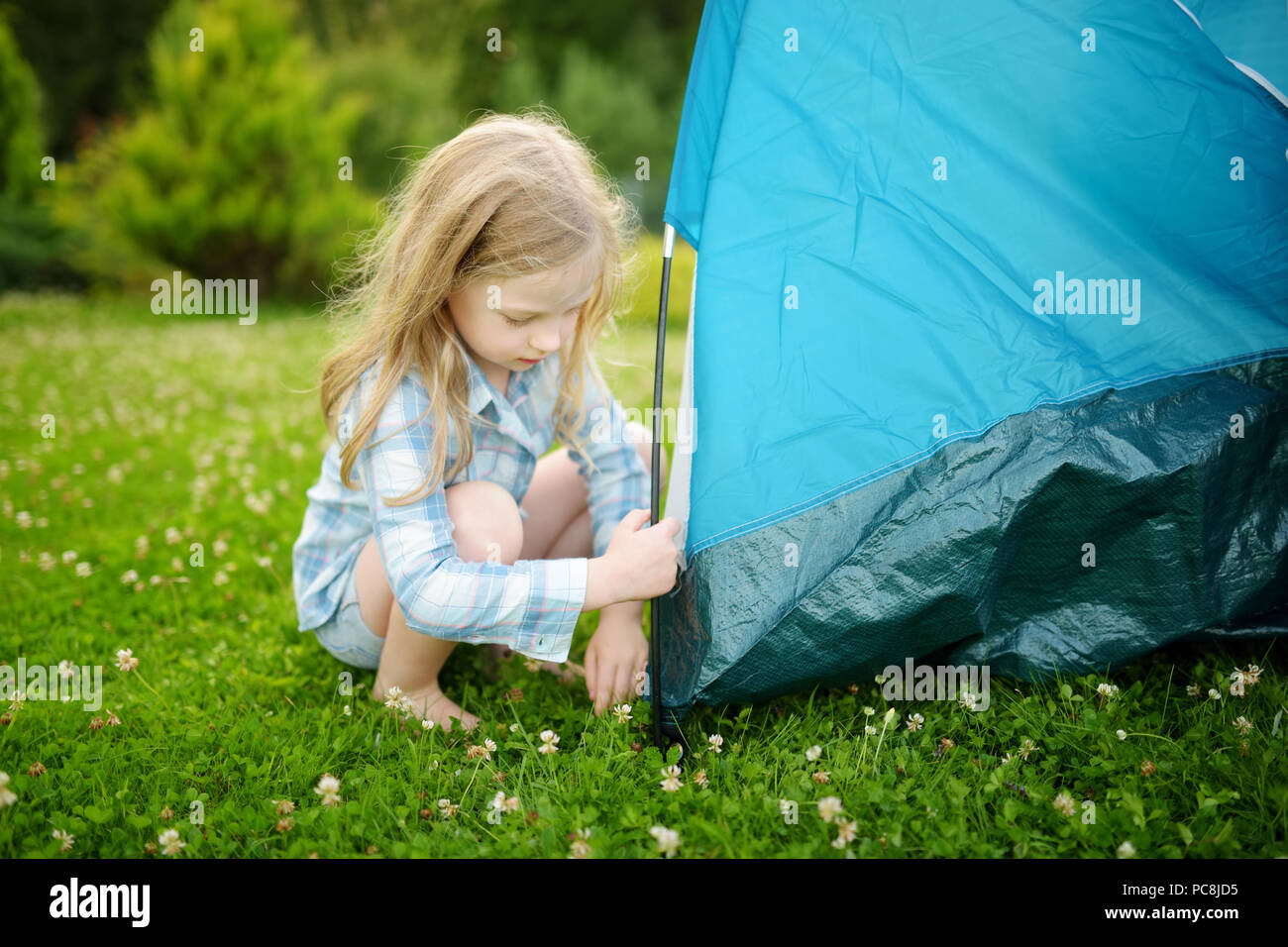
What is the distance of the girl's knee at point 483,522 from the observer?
225cm

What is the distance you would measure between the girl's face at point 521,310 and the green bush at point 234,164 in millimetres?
10104

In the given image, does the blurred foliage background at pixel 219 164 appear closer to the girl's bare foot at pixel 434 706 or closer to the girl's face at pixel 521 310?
the girl's face at pixel 521 310

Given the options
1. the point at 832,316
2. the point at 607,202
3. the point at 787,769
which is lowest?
the point at 787,769

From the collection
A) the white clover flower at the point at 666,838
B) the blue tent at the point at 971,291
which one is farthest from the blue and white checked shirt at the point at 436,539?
the white clover flower at the point at 666,838

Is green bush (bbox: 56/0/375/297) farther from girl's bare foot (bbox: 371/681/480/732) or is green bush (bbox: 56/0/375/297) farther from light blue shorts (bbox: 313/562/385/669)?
girl's bare foot (bbox: 371/681/480/732)

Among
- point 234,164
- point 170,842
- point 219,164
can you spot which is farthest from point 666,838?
point 234,164

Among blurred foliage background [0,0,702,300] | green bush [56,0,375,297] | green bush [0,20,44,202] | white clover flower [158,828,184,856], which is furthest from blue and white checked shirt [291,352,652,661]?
green bush [0,20,44,202]

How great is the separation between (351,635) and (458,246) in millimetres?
1046

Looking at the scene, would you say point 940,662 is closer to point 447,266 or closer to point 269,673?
point 447,266

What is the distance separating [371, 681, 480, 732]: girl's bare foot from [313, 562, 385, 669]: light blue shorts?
11 centimetres

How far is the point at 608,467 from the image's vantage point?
269 centimetres

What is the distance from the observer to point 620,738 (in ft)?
7.15
